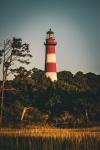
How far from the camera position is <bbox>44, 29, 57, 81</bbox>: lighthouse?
276 feet

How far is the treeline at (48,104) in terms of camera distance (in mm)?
56406

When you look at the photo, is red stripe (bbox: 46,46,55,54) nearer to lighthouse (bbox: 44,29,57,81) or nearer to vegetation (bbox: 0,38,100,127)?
lighthouse (bbox: 44,29,57,81)

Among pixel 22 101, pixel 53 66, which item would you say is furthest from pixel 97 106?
pixel 53 66

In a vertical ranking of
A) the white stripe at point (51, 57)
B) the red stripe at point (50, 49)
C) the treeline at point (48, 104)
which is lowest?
the treeline at point (48, 104)

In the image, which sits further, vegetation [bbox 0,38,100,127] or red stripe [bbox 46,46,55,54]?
red stripe [bbox 46,46,55,54]

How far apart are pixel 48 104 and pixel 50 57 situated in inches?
1015

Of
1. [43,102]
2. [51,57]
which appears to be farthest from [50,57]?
[43,102]

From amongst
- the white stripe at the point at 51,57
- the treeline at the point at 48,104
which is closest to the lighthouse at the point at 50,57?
the white stripe at the point at 51,57

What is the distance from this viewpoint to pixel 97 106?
5819 cm

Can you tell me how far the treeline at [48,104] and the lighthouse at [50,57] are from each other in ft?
53.4

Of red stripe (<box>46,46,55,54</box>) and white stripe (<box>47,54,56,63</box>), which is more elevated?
red stripe (<box>46,46,55,54</box>)

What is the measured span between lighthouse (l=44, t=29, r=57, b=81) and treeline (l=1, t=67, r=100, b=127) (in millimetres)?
16284

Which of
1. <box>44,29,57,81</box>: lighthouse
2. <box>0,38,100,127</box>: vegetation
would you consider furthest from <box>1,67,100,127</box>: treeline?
<box>44,29,57,81</box>: lighthouse

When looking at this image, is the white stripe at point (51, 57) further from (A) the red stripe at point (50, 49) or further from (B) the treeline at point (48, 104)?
(B) the treeline at point (48, 104)
